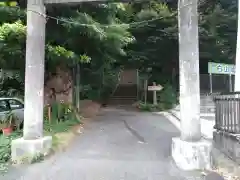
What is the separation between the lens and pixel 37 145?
6.24 metres

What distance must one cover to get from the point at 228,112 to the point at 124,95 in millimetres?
16599

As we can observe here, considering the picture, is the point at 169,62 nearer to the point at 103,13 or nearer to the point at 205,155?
the point at 103,13

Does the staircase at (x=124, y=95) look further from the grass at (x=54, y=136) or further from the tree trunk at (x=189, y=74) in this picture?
the tree trunk at (x=189, y=74)

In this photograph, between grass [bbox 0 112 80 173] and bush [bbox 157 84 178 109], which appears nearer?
grass [bbox 0 112 80 173]

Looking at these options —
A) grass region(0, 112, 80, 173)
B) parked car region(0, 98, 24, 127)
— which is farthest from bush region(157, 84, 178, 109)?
parked car region(0, 98, 24, 127)

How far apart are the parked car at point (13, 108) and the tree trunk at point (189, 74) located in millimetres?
5443

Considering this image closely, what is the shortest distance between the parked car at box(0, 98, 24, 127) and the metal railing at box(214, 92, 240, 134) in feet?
20.1

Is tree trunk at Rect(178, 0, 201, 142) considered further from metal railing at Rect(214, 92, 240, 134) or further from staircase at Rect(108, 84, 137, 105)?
staircase at Rect(108, 84, 137, 105)

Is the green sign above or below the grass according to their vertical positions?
above

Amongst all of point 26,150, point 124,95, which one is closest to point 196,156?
point 26,150

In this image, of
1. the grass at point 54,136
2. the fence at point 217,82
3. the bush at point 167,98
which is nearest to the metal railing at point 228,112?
the grass at point 54,136

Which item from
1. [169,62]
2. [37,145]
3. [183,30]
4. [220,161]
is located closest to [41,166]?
[37,145]

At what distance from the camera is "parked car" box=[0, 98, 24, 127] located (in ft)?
28.9

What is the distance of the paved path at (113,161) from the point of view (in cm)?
545
